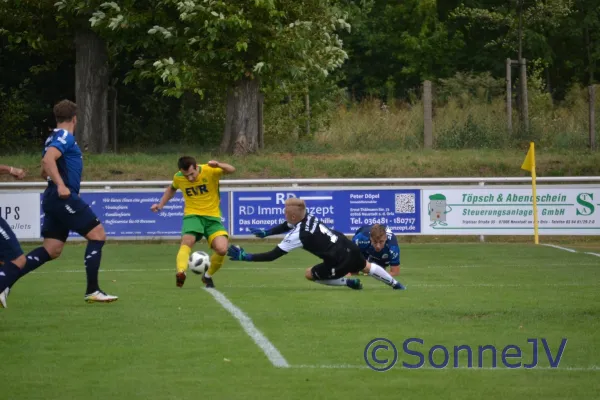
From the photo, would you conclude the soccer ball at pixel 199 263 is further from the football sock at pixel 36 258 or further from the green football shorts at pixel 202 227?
the football sock at pixel 36 258

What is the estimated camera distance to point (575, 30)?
159ft

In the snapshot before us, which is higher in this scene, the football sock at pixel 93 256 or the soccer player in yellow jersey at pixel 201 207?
the soccer player in yellow jersey at pixel 201 207

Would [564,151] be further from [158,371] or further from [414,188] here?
[158,371]

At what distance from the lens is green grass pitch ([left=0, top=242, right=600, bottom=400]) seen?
26.6ft

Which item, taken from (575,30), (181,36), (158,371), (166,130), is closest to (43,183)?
(181,36)

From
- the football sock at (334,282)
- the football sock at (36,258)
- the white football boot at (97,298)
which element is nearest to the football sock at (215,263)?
the football sock at (334,282)

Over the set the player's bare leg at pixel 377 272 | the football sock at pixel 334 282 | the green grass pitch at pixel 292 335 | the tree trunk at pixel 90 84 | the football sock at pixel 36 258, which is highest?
the tree trunk at pixel 90 84

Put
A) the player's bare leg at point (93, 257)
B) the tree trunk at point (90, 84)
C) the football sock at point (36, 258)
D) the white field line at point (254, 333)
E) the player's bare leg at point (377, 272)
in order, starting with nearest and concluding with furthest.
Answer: the white field line at point (254, 333) < the football sock at point (36, 258) < the player's bare leg at point (93, 257) < the player's bare leg at point (377, 272) < the tree trunk at point (90, 84)

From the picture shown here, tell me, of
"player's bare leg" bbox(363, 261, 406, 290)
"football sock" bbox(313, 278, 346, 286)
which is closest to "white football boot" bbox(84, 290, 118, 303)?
"football sock" bbox(313, 278, 346, 286)

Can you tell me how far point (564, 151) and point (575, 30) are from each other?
55.7ft

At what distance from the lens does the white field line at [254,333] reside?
915cm

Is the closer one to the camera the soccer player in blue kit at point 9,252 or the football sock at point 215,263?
the soccer player in blue kit at point 9,252

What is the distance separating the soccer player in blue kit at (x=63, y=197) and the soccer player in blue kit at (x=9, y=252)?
0.32 meters

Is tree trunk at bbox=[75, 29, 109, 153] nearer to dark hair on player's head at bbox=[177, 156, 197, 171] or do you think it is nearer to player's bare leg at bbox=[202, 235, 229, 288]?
player's bare leg at bbox=[202, 235, 229, 288]
